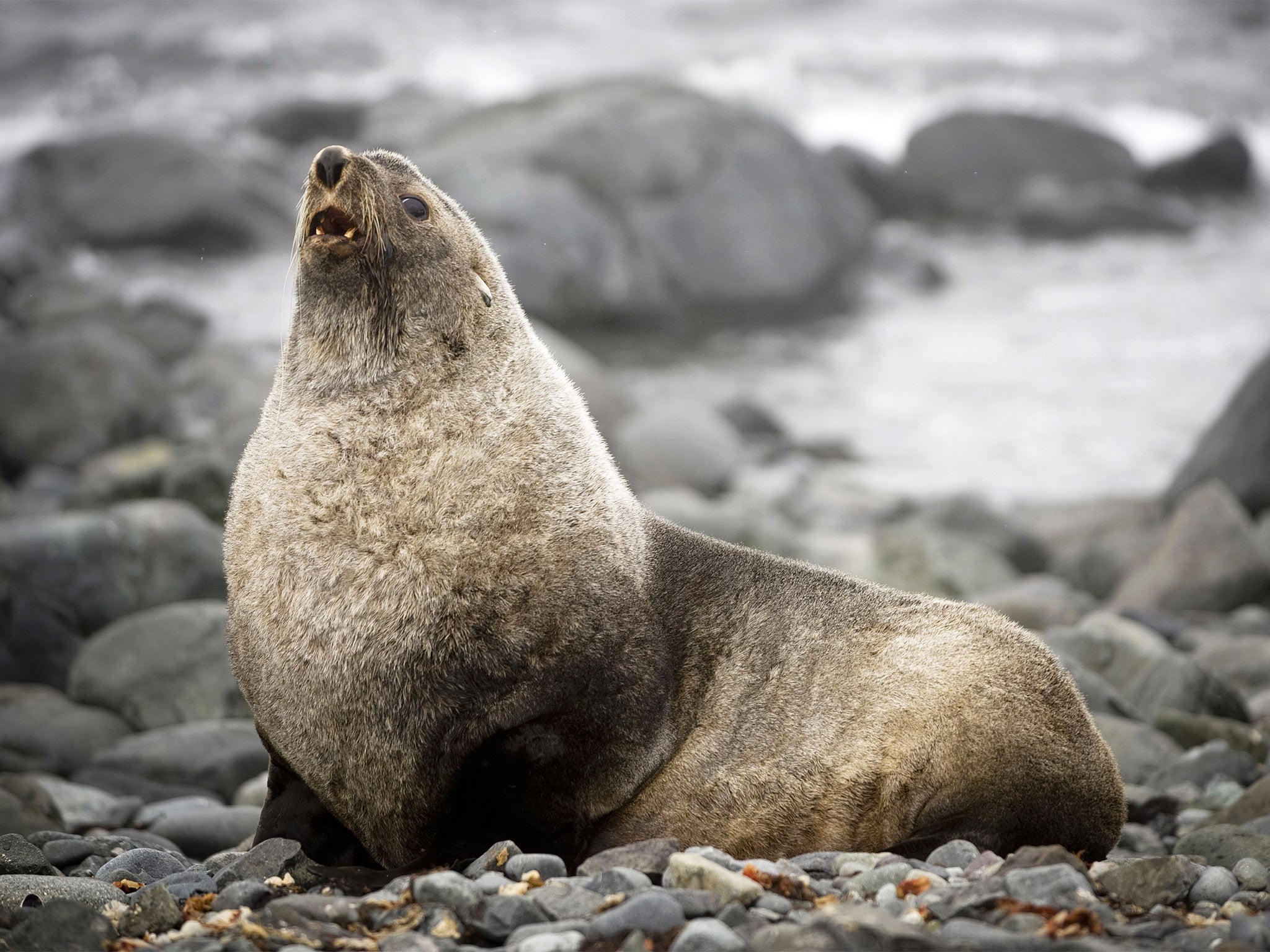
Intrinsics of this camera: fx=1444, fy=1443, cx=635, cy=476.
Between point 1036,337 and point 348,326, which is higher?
point 348,326

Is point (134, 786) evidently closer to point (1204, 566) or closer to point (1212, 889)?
Answer: point (1212, 889)

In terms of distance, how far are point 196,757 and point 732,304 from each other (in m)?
14.3

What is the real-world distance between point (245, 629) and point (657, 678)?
144 cm

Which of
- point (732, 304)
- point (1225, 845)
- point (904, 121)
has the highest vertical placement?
point (904, 121)

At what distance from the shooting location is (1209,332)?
20.1 m

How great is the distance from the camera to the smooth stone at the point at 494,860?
179 inches

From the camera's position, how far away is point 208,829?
6.80 m

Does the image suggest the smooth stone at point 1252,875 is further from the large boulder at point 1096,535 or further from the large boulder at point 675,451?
the large boulder at point 675,451

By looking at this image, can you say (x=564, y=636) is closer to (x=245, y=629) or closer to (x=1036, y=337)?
(x=245, y=629)

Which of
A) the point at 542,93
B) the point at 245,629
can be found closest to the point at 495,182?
the point at 542,93

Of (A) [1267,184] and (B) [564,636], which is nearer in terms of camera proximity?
(B) [564,636]

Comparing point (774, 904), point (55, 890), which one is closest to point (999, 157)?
point (774, 904)

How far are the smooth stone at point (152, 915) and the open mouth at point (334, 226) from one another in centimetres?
233

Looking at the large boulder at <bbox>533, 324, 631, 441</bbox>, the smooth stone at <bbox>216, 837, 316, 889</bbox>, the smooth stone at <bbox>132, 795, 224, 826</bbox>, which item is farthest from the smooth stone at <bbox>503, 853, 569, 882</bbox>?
the large boulder at <bbox>533, 324, 631, 441</bbox>
